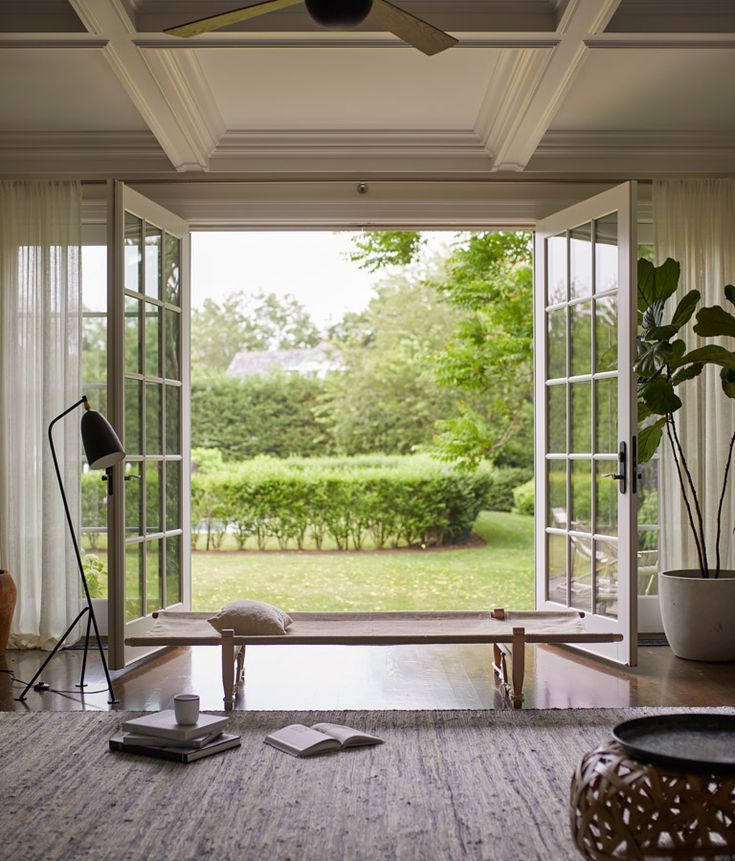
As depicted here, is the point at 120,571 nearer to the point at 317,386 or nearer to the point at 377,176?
the point at 377,176

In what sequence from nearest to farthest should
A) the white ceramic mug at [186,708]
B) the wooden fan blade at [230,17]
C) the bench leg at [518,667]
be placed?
1. the wooden fan blade at [230,17]
2. the white ceramic mug at [186,708]
3. the bench leg at [518,667]

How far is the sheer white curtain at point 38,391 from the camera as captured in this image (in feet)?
16.9

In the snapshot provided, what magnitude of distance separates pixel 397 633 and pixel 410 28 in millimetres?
2421

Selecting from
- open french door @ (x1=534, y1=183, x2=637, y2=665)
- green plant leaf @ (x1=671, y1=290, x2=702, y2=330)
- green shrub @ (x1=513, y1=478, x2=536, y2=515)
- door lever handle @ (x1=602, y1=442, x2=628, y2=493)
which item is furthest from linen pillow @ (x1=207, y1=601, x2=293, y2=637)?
green shrub @ (x1=513, y1=478, x2=536, y2=515)

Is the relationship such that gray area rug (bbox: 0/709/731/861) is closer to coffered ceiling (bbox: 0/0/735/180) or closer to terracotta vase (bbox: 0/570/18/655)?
terracotta vase (bbox: 0/570/18/655)

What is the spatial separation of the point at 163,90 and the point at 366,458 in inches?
325

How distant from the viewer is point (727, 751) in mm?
2230

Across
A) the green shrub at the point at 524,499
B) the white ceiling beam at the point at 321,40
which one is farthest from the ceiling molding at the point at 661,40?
the green shrub at the point at 524,499

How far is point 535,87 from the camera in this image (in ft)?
13.8

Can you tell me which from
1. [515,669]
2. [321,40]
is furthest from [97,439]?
[515,669]

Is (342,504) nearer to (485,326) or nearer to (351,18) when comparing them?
(485,326)

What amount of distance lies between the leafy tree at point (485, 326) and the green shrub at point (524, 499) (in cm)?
53

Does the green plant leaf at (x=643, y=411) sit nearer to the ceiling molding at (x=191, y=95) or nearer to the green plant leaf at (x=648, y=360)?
the green plant leaf at (x=648, y=360)

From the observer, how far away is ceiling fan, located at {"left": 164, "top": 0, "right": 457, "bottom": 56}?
Result: 2572 millimetres
